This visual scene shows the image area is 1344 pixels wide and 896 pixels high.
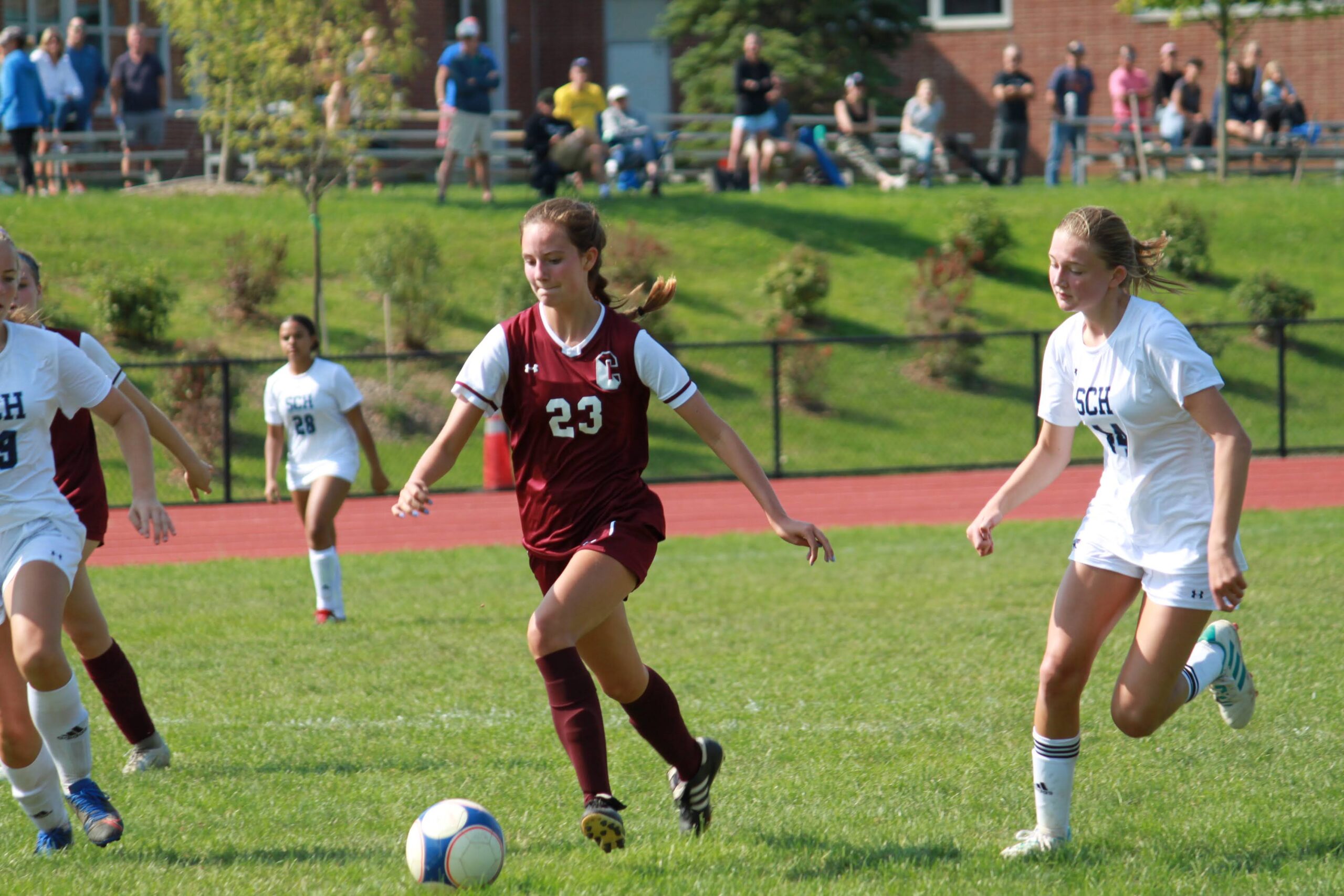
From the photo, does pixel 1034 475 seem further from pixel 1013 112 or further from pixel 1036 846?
pixel 1013 112

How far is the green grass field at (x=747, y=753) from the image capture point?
14.3 ft

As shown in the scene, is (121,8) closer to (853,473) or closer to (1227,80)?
(853,473)

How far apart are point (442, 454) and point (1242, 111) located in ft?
84.0

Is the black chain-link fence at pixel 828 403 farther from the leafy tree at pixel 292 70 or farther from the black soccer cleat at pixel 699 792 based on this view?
the black soccer cleat at pixel 699 792

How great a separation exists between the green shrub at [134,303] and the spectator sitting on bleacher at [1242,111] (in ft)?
62.3

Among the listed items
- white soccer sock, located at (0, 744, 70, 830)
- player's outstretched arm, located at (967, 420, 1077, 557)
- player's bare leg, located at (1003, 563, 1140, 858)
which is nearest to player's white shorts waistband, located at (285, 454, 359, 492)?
white soccer sock, located at (0, 744, 70, 830)

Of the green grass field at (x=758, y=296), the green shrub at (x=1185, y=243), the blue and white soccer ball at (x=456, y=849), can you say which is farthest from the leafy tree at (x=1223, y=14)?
the blue and white soccer ball at (x=456, y=849)

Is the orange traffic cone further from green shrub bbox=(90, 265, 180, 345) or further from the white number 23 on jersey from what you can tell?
the white number 23 on jersey

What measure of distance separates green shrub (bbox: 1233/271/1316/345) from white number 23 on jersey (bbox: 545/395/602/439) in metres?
18.5

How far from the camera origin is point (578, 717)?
173 inches

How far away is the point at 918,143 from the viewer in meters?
25.9

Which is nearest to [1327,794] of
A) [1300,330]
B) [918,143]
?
[1300,330]

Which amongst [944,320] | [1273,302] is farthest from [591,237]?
[1273,302]

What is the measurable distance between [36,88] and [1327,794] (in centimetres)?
2007
